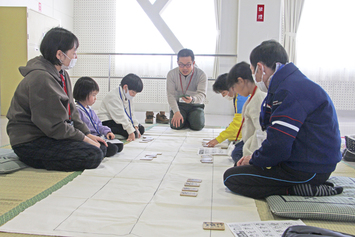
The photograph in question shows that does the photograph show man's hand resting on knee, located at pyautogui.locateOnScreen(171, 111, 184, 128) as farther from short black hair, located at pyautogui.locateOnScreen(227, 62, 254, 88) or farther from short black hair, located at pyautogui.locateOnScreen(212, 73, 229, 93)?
short black hair, located at pyautogui.locateOnScreen(227, 62, 254, 88)

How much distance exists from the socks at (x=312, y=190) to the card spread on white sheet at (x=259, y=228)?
214 mm

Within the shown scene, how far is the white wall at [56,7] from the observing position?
190 inches

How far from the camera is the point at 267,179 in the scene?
1321 mm

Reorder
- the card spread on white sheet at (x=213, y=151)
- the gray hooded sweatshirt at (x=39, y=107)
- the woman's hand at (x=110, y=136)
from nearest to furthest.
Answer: the gray hooded sweatshirt at (x=39, y=107), the card spread on white sheet at (x=213, y=151), the woman's hand at (x=110, y=136)

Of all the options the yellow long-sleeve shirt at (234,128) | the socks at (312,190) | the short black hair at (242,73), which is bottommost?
the socks at (312,190)

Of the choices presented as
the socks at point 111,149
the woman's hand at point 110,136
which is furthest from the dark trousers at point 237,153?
the woman's hand at point 110,136

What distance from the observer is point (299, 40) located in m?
5.41

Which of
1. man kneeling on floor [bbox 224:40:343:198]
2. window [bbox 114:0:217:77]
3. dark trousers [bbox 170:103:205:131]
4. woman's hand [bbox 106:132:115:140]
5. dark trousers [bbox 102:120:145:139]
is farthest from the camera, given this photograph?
window [bbox 114:0:217:77]

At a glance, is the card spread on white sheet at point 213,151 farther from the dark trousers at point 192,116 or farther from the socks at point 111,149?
the dark trousers at point 192,116

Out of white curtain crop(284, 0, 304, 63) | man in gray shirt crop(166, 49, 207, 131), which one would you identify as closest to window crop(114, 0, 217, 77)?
white curtain crop(284, 0, 304, 63)

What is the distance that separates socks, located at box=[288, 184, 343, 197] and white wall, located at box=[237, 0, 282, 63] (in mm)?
3627

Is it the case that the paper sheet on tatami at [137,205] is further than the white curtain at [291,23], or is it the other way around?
the white curtain at [291,23]

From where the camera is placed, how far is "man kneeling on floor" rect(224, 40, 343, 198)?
1.19 meters

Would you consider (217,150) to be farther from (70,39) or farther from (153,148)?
(70,39)
